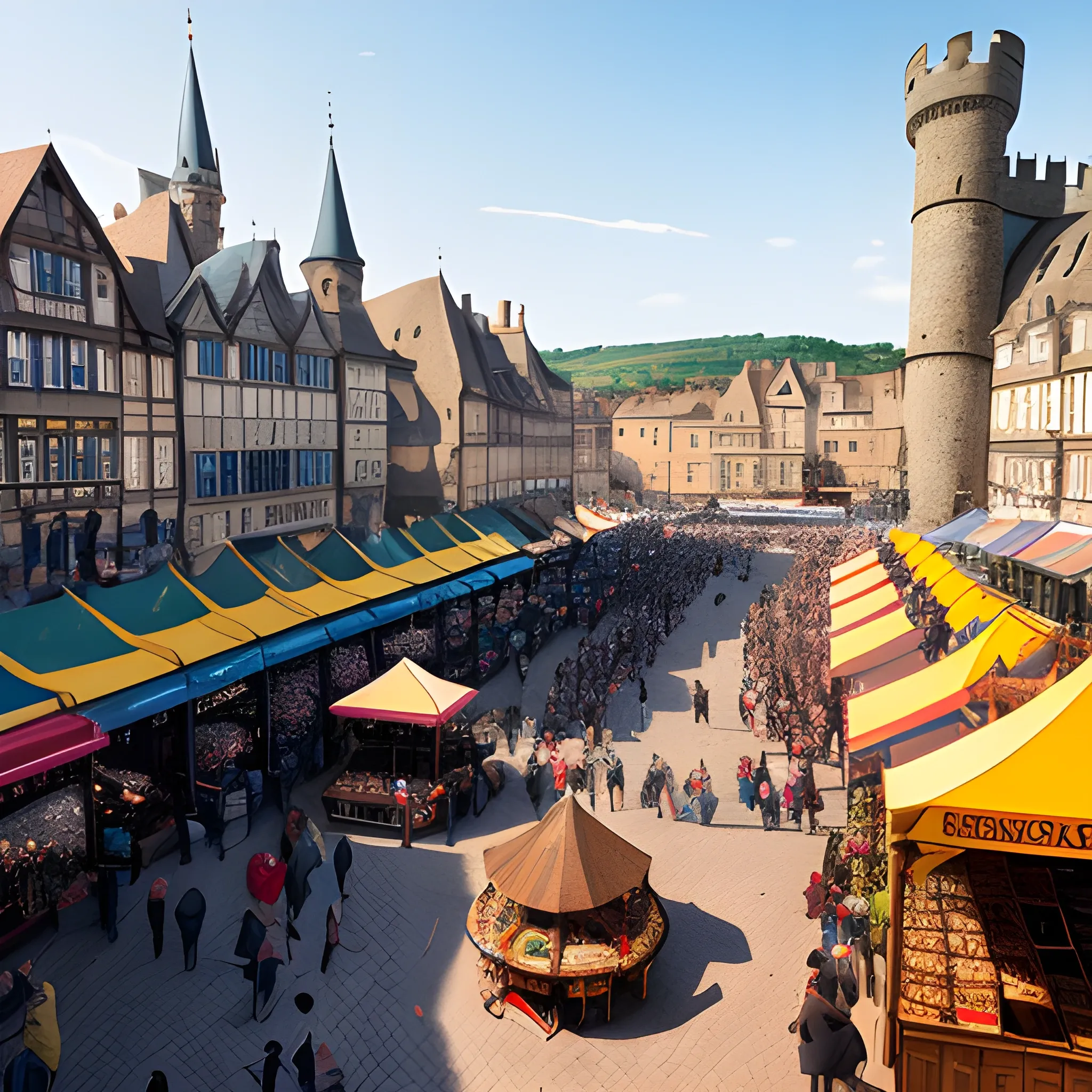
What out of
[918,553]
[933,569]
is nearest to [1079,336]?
[933,569]

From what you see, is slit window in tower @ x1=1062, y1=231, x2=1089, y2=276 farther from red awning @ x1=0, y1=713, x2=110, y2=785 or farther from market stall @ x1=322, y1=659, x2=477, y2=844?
red awning @ x1=0, y1=713, x2=110, y2=785

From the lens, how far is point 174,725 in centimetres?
1262

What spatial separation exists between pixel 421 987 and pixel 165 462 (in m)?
10.8

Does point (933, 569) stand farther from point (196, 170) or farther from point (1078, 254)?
point (196, 170)

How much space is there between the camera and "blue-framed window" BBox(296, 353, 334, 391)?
19.8 m

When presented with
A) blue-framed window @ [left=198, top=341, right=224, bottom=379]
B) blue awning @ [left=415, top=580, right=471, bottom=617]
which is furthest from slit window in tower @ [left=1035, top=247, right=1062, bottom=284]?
blue-framed window @ [left=198, top=341, right=224, bottom=379]

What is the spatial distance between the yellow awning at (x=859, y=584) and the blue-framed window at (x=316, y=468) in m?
12.6

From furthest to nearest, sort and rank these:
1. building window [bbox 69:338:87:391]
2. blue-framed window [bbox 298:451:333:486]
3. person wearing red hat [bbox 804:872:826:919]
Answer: blue-framed window [bbox 298:451:333:486] < building window [bbox 69:338:87:391] < person wearing red hat [bbox 804:872:826:919]

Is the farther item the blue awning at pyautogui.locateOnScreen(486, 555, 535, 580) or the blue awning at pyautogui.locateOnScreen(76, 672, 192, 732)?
the blue awning at pyautogui.locateOnScreen(486, 555, 535, 580)

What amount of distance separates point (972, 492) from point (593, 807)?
20.6 metres

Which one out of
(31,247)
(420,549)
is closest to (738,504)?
(420,549)

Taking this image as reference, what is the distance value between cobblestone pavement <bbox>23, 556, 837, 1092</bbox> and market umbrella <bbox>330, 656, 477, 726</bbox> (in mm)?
1864

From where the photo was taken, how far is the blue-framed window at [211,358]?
16578mm

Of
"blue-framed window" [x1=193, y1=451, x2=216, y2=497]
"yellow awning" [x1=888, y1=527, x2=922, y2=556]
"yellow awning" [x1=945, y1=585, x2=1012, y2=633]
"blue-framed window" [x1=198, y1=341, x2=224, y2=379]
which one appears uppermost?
"blue-framed window" [x1=198, y1=341, x2=224, y2=379]
